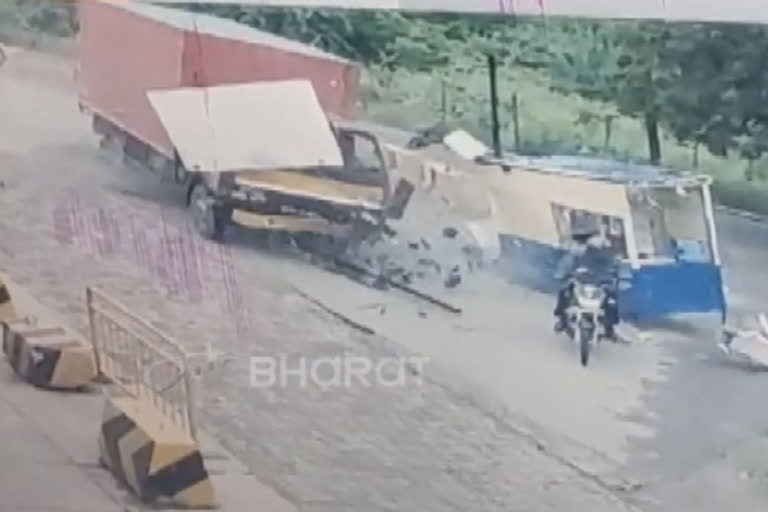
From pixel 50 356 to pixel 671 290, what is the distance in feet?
1.38

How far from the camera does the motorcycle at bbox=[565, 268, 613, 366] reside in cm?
95

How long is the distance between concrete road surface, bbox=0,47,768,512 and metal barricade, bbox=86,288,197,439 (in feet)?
0.04

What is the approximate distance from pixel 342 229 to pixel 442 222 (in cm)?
7

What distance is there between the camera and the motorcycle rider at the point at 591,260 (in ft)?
3.13

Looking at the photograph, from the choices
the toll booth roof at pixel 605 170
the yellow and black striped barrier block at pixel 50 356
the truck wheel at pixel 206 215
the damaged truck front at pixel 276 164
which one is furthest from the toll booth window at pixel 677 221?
the yellow and black striped barrier block at pixel 50 356

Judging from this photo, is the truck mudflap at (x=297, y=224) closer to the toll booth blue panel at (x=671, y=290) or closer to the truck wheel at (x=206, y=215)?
the truck wheel at (x=206, y=215)

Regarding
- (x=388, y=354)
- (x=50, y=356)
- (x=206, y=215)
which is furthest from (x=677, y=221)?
(x=50, y=356)

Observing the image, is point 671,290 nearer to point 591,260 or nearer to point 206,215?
point 591,260

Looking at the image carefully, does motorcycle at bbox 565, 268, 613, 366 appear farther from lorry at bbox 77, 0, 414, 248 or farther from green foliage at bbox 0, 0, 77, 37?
green foliage at bbox 0, 0, 77, 37

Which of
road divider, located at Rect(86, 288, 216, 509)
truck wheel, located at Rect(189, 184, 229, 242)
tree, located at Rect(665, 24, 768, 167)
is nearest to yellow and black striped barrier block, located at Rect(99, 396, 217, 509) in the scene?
road divider, located at Rect(86, 288, 216, 509)

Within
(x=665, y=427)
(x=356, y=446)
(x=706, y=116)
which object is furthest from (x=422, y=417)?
(x=706, y=116)

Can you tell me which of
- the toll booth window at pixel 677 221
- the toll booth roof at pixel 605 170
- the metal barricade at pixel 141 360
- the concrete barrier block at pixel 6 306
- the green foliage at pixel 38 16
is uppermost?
the green foliage at pixel 38 16

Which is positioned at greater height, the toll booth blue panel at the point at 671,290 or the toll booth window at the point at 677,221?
the toll booth window at the point at 677,221

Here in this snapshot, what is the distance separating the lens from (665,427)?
0.96m
